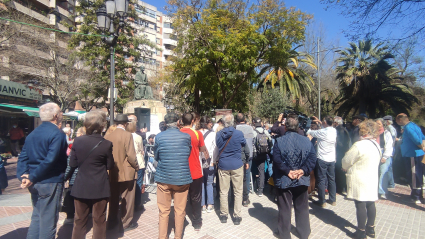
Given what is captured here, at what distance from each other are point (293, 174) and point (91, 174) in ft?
8.81

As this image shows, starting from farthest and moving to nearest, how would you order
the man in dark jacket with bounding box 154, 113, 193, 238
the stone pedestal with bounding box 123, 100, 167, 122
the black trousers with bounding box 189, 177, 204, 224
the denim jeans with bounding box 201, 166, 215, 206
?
the stone pedestal with bounding box 123, 100, 167, 122 → the denim jeans with bounding box 201, 166, 215, 206 → the black trousers with bounding box 189, 177, 204, 224 → the man in dark jacket with bounding box 154, 113, 193, 238

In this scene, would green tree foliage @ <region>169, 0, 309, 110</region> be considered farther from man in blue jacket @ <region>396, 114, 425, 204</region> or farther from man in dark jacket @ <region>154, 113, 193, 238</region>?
man in dark jacket @ <region>154, 113, 193, 238</region>

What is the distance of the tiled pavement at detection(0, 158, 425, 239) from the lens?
389cm

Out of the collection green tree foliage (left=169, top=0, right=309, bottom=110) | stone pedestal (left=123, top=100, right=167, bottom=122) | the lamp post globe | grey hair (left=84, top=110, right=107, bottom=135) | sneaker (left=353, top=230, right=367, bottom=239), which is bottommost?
sneaker (left=353, top=230, right=367, bottom=239)

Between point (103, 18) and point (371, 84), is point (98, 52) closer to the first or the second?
point (103, 18)

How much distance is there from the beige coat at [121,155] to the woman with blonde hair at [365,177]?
339 cm

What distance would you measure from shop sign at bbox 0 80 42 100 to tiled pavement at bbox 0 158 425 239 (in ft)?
32.3

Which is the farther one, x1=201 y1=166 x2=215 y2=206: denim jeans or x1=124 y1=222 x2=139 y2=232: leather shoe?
x1=201 y1=166 x2=215 y2=206: denim jeans

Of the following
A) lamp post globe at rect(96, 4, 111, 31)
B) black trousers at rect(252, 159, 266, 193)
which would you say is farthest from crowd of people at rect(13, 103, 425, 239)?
lamp post globe at rect(96, 4, 111, 31)

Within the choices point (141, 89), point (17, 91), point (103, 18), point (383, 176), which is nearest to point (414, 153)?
point (383, 176)

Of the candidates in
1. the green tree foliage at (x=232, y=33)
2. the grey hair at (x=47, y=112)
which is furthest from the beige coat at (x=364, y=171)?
the green tree foliage at (x=232, y=33)

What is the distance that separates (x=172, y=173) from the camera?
3344 mm

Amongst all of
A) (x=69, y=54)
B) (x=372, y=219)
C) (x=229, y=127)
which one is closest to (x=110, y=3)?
(x=229, y=127)

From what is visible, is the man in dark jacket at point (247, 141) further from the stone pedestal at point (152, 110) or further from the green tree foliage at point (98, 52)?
the green tree foliage at point (98, 52)
